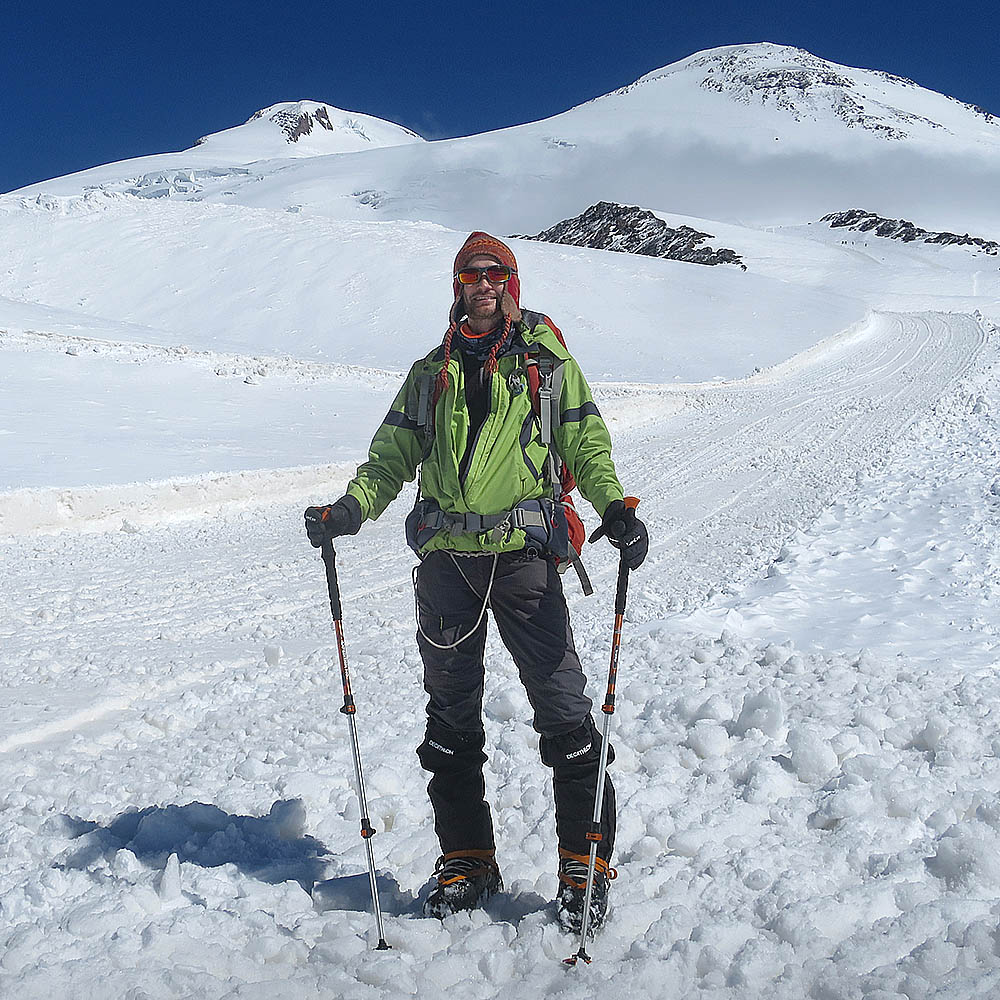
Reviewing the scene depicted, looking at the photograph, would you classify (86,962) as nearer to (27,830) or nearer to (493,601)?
(27,830)

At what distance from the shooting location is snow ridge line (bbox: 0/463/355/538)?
8.40 m

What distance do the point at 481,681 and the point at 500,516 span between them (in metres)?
0.66

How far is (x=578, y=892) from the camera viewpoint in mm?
2838

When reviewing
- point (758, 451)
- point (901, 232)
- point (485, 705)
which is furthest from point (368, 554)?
point (901, 232)

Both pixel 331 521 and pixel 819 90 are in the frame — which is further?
pixel 819 90

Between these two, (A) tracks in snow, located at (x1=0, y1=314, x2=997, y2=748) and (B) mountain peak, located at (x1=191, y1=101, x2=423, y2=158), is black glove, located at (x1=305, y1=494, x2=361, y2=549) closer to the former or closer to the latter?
(A) tracks in snow, located at (x1=0, y1=314, x2=997, y2=748)

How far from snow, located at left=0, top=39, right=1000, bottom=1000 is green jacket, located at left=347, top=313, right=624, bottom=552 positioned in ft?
4.54

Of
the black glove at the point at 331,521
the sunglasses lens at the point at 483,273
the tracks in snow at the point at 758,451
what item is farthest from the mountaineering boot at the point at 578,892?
the tracks in snow at the point at 758,451

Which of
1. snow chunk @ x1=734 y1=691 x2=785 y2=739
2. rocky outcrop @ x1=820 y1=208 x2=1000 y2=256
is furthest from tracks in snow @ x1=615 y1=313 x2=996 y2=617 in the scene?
rocky outcrop @ x1=820 y1=208 x2=1000 y2=256

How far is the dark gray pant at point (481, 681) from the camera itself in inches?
111

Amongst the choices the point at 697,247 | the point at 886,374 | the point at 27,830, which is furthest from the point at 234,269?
the point at 697,247

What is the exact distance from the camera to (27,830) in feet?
11.3

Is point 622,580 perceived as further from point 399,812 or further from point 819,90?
point 819,90

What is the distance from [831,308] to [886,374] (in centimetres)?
1379
